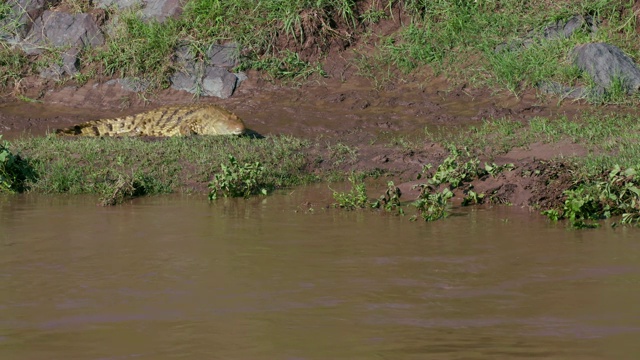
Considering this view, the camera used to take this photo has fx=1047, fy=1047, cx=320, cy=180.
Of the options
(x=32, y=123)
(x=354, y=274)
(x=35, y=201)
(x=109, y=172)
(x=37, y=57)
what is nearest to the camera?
(x=354, y=274)

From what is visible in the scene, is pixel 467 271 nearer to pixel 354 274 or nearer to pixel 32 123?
pixel 354 274

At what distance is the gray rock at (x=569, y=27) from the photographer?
40.8 feet

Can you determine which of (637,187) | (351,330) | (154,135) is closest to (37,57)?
(154,135)

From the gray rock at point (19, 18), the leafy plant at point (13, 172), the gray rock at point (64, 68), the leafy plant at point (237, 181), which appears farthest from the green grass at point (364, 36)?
the leafy plant at point (237, 181)

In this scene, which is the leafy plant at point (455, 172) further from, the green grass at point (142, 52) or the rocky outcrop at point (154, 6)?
the rocky outcrop at point (154, 6)

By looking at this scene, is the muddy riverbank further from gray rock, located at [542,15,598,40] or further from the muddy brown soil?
gray rock, located at [542,15,598,40]

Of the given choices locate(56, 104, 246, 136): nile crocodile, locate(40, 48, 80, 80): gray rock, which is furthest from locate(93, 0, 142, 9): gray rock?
locate(56, 104, 246, 136): nile crocodile

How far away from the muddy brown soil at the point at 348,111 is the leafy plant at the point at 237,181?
1.01 m

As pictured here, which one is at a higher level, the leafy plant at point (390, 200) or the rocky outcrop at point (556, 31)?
the rocky outcrop at point (556, 31)

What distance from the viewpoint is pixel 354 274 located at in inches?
218

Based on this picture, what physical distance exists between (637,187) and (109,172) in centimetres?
443

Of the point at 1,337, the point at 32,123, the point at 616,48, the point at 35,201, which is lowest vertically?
the point at 1,337

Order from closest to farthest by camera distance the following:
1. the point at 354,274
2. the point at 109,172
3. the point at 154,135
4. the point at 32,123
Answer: the point at 354,274, the point at 109,172, the point at 154,135, the point at 32,123

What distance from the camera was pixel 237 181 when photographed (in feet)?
27.5
